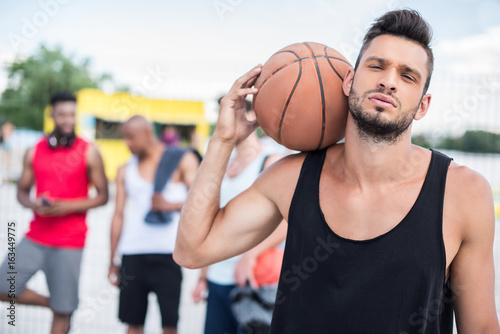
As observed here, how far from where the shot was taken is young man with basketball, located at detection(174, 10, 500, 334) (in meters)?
1.65

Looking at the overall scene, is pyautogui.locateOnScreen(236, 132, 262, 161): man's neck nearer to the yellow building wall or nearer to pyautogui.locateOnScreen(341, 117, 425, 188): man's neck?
pyautogui.locateOnScreen(341, 117, 425, 188): man's neck

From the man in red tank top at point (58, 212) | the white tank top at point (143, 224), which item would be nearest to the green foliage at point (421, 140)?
the white tank top at point (143, 224)

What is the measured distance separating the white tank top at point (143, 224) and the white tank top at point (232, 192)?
0.82 meters

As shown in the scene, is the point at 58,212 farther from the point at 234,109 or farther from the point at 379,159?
the point at 379,159

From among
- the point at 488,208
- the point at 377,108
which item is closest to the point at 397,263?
the point at 488,208

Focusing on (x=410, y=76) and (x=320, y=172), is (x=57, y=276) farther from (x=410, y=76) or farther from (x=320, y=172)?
(x=410, y=76)

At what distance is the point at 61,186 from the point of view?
4324 mm

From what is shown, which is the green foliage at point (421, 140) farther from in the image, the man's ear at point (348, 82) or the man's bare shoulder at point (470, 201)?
the man's bare shoulder at point (470, 201)

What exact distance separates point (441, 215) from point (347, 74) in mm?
698

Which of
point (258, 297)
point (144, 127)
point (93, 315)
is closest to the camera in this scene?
point (258, 297)

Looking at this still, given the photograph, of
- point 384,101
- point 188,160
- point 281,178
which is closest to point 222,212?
point 281,178

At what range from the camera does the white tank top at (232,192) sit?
3.18m

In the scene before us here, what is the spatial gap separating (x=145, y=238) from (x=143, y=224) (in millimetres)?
130

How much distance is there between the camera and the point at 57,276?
409cm
